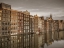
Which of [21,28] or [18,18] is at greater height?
[18,18]

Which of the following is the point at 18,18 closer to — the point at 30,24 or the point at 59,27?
the point at 30,24

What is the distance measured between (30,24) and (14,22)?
6.66 m

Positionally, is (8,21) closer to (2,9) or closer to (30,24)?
(2,9)

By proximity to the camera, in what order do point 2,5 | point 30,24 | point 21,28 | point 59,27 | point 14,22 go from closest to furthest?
point 2,5, point 14,22, point 21,28, point 30,24, point 59,27

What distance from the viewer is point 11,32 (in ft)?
99.7

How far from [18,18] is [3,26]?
247 inches

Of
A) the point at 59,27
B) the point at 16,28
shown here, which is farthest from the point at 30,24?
the point at 59,27

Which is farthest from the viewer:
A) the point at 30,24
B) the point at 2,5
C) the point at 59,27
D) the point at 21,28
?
the point at 59,27

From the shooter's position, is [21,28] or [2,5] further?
[21,28]

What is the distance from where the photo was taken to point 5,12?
29375mm

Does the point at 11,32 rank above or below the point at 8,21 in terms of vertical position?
below

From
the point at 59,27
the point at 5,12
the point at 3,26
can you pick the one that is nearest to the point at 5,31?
→ the point at 3,26

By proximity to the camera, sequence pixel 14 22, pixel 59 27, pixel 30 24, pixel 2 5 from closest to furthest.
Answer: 1. pixel 2 5
2. pixel 14 22
3. pixel 30 24
4. pixel 59 27

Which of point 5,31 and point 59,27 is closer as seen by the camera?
point 5,31
